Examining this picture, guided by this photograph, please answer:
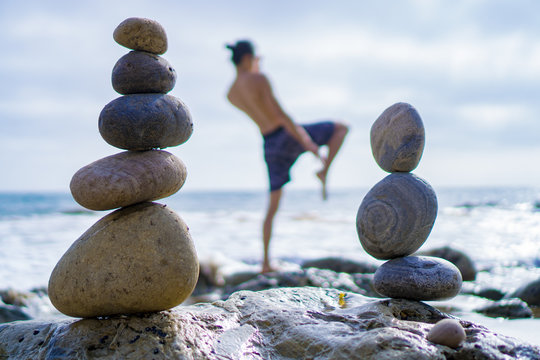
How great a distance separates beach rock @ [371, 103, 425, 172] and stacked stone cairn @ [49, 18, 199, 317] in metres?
1.05

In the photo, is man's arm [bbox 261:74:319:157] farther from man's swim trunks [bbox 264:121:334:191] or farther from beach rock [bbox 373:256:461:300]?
beach rock [bbox 373:256:461:300]

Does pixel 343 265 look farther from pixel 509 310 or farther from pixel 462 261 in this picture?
pixel 509 310

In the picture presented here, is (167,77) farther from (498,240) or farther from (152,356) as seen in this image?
(498,240)

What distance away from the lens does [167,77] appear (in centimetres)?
250

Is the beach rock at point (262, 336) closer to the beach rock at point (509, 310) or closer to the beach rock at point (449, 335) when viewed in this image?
the beach rock at point (449, 335)

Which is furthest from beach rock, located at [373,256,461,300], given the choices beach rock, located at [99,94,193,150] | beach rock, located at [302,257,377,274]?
beach rock, located at [302,257,377,274]

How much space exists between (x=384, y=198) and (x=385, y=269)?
40 cm

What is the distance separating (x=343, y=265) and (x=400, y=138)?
4.37 metres

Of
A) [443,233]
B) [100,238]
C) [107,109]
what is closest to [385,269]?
[100,238]

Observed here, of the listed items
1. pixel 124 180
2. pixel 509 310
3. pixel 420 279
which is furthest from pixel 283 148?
pixel 124 180

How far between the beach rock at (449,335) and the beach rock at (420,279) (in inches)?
19.1

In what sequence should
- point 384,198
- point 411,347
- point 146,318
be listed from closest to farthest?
point 411,347 → point 146,318 → point 384,198

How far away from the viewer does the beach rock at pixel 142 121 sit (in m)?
2.33

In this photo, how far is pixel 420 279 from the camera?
241cm
